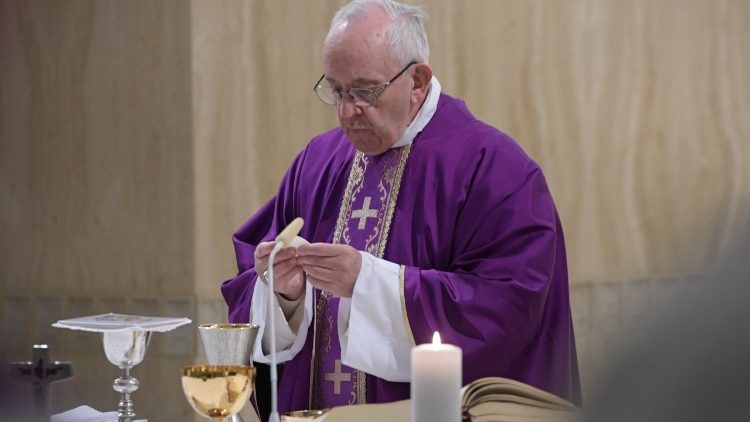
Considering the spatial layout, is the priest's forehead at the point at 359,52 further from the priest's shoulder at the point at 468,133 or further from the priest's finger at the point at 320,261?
the priest's finger at the point at 320,261

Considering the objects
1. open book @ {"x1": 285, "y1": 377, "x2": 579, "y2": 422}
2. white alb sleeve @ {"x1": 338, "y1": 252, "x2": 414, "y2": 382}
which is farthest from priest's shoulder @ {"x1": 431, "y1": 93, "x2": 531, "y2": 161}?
open book @ {"x1": 285, "y1": 377, "x2": 579, "y2": 422}

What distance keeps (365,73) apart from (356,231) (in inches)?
20.8

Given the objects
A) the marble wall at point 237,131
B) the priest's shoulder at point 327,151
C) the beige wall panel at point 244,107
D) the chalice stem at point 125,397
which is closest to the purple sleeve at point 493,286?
the priest's shoulder at point 327,151

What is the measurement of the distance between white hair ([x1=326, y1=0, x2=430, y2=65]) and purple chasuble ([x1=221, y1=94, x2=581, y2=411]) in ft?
0.98

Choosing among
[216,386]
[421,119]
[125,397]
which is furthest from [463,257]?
[216,386]

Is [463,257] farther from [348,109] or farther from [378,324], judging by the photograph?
[348,109]

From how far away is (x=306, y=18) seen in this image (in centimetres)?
612

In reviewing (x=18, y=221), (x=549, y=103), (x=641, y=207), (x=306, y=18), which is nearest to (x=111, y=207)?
(x=18, y=221)

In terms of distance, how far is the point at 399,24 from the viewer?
3.41 meters

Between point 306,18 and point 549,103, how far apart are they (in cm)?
151

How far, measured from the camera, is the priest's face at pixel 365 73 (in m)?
3.35

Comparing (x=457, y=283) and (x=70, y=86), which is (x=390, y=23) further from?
(x=70, y=86)

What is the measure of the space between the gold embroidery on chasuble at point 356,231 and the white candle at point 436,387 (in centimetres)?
183

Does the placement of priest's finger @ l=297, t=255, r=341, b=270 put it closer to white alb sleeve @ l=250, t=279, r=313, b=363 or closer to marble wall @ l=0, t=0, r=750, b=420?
white alb sleeve @ l=250, t=279, r=313, b=363
